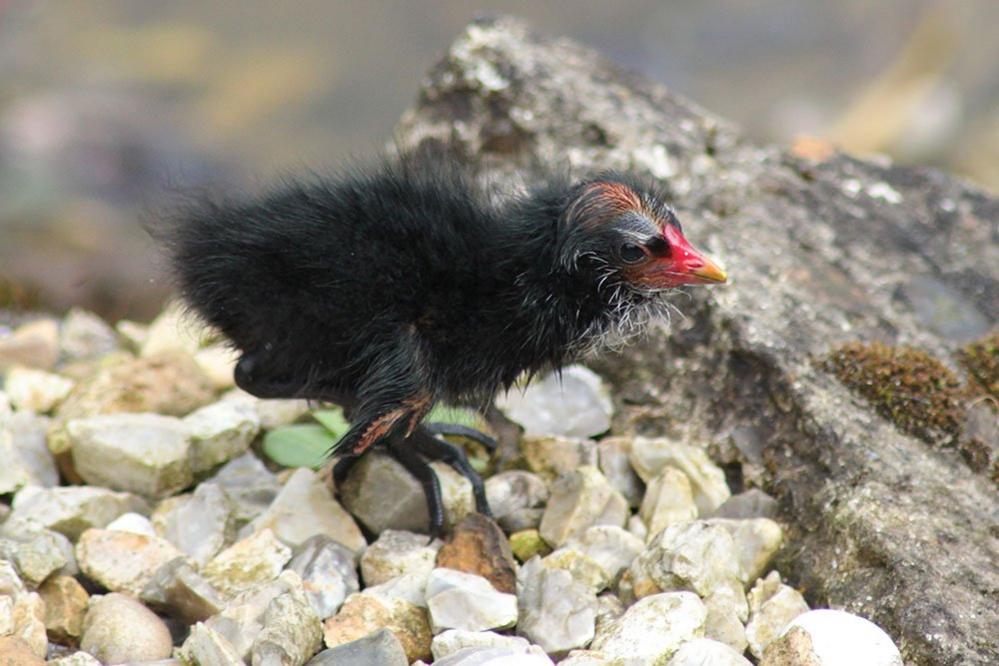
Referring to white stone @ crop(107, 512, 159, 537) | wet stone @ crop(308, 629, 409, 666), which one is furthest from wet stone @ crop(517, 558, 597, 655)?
white stone @ crop(107, 512, 159, 537)

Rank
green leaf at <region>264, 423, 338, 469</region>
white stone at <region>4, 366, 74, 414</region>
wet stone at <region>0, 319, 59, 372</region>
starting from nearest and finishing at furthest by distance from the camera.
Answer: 1. green leaf at <region>264, 423, 338, 469</region>
2. white stone at <region>4, 366, 74, 414</region>
3. wet stone at <region>0, 319, 59, 372</region>

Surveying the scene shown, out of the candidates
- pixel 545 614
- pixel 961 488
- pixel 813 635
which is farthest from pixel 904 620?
pixel 545 614

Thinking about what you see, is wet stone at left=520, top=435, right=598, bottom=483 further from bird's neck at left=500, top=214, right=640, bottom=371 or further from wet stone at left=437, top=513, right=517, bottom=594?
bird's neck at left=500, top=214, right=640, bottom=371

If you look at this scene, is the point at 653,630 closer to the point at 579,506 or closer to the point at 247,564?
the point at 579,506

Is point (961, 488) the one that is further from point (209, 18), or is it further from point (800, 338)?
point (209, 18)

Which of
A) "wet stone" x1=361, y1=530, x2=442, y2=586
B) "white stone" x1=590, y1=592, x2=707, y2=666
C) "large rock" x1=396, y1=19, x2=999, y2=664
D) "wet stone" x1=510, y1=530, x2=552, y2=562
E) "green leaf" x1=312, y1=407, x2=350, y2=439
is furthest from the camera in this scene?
"green leaf" x1=312, y1=407, x2=350, y2=439

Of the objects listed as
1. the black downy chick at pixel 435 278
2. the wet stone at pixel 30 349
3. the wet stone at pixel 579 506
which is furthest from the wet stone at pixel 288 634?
the wet stone at pixel 30 349

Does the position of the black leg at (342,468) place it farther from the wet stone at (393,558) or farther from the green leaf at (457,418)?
the green leaf at (457,418)
